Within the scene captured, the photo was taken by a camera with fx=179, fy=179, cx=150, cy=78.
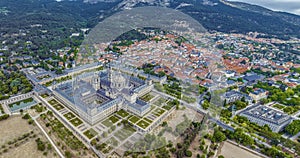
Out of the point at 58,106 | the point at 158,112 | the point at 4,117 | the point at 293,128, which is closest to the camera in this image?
the point at 293,128

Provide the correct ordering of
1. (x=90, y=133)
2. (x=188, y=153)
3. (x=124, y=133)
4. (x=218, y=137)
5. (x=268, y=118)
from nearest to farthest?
(x=188, y=153) < (x=218, y=137) < (x=90, y=133) < (x=124, y=133) < (x=268, y=118)

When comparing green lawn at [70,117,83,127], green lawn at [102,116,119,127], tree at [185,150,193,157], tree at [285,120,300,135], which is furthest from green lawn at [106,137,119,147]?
tree at [285,120,300,135]

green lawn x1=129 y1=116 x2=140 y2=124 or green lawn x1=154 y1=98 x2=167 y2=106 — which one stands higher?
green lawn x1=154 y1=98 x2=167 y2=106

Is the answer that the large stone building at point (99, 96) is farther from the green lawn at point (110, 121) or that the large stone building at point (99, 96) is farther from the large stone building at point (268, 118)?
the large stone building at point (268, 118)

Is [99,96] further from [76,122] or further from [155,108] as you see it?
[155,108]

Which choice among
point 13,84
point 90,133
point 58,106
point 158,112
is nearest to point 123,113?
point 158,112

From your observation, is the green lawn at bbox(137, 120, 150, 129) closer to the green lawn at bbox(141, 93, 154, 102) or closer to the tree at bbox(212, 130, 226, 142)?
the green lawn at bbox(141, 93, 154, 102)

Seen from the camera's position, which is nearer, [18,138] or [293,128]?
[18,138]

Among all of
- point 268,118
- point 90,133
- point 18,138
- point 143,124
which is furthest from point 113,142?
point 268,118

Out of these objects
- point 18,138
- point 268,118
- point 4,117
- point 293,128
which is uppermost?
point 268,118

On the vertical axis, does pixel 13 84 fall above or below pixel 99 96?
below
